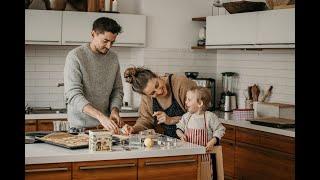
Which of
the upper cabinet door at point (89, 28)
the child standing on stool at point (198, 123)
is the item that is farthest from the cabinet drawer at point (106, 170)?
the upper cabinet door at point (89, 28)

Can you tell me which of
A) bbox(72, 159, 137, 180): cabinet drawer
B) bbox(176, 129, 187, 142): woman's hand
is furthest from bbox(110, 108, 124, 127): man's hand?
bbox(72, 159, 137, 180): cabinet drawer

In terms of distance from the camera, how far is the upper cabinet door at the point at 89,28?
18.9 feet

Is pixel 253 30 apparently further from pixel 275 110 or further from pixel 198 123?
pixel 198 123

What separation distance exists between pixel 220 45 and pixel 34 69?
2.27 m

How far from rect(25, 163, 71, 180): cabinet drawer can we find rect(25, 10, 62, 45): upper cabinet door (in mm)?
3088

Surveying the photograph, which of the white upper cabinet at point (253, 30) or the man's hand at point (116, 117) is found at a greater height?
the white upper cabinet at point (253, 30)

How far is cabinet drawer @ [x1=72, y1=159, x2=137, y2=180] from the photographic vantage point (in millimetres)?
2871

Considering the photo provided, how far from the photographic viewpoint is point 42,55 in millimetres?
6047

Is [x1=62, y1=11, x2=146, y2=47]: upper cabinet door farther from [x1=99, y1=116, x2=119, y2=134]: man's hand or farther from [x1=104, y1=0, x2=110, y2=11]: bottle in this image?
[x1=99, y1=116, x2=119, y2=134]: man's hand

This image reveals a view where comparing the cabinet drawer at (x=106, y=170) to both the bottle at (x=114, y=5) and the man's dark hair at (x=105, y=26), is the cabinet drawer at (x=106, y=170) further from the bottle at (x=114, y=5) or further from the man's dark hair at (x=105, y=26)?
the bottle at (x=114, y=5)

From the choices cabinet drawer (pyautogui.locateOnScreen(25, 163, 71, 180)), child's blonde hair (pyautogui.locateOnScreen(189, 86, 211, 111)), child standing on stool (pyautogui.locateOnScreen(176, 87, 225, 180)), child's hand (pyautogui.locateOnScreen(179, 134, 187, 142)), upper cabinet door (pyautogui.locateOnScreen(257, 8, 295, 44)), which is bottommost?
cabinet drawer (pyautogui.locateOnScreen(25, 163, 71, 180))

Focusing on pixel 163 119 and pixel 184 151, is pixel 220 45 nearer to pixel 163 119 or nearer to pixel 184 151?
pixel 163 119

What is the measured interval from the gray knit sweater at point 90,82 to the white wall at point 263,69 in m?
2.40
